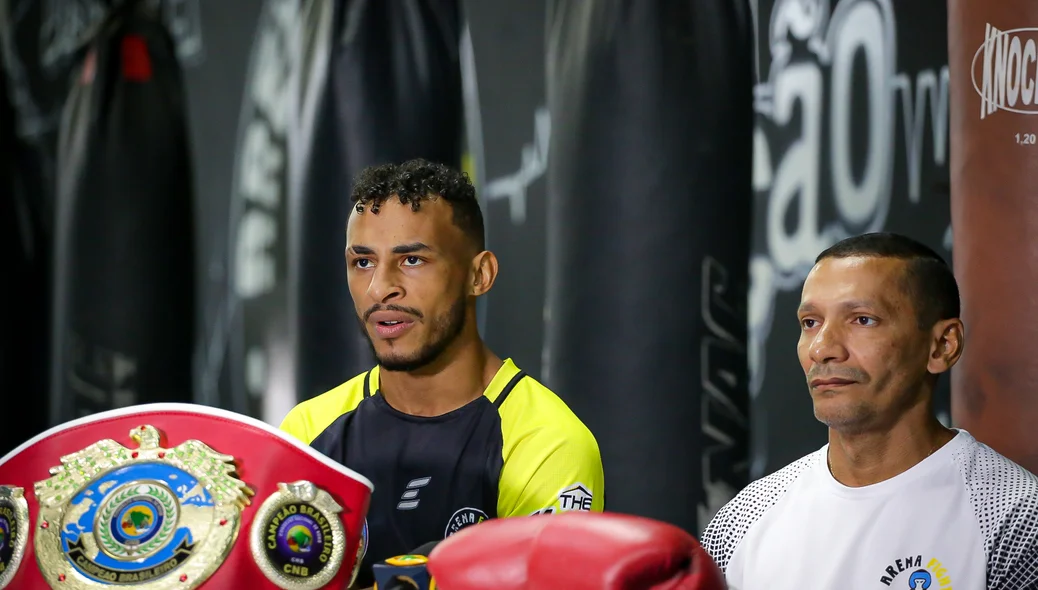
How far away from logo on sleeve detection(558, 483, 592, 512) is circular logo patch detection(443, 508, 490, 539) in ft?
0.34

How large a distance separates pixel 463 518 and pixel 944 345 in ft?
1.95

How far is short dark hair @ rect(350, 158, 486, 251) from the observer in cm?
133

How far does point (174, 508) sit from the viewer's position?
93cm

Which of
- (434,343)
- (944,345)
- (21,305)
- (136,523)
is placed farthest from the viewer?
(21,305)

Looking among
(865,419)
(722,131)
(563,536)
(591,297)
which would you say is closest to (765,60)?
(722,131)

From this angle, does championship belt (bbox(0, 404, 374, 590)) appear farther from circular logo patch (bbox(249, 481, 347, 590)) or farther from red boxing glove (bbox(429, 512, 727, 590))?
red boxing glove (bbox(429, 512, 727, 590))

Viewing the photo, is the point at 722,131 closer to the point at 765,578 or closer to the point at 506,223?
the point at 506,223

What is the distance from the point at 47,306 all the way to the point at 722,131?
5.72 feet

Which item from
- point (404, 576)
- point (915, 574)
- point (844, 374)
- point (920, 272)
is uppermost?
point (920, 272)

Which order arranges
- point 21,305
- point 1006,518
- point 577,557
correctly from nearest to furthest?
point 577,557 → point 1006,518 → point 21,305

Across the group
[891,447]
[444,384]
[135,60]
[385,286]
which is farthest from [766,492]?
[135,60]

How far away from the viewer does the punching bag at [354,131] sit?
2.26m

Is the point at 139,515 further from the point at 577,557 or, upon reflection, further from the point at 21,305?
the point at 21,305

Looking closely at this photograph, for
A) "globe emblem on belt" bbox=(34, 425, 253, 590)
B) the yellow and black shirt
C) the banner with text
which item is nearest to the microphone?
"globe emblem on belt" bbox=(34, 425, 253, 590)
